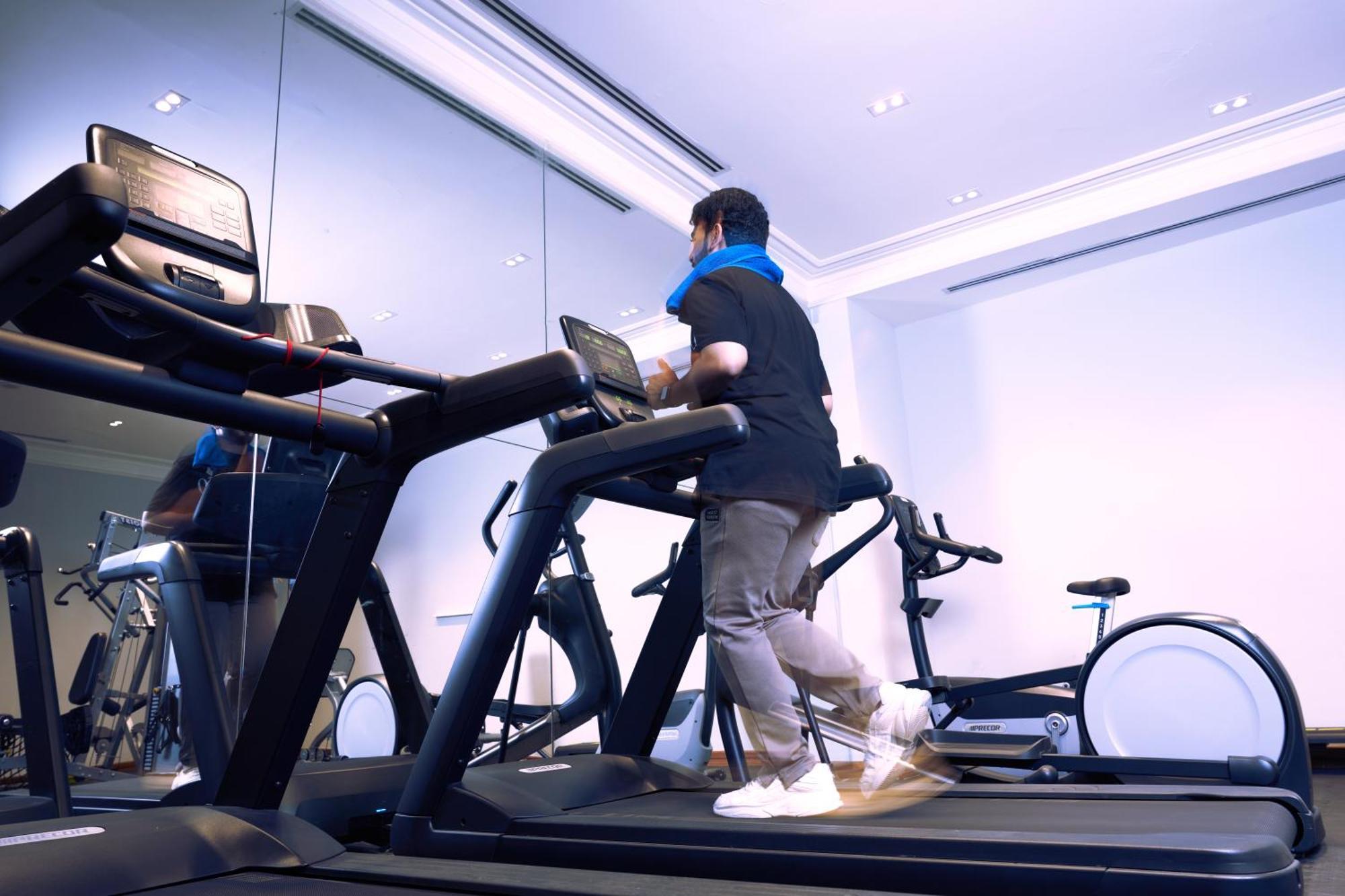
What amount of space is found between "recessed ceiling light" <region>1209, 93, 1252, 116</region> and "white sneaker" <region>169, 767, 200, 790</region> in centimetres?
469

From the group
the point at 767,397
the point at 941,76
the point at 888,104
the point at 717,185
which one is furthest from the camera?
the point at 717,185

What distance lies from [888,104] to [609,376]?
2438 mm

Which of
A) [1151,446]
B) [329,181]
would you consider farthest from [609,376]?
[1151,446]

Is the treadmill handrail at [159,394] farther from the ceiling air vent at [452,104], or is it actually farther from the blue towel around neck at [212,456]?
the ceiling air vent at [452,104]

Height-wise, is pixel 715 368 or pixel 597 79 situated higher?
pixel 597 79

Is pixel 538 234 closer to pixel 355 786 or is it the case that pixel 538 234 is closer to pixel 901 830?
pixel 355 786

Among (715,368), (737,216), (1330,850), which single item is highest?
(737,216)

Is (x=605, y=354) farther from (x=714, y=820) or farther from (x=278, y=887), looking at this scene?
(x=278, y=887)

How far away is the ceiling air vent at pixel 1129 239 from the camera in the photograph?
15.1ft

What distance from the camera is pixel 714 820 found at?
5.30 ft

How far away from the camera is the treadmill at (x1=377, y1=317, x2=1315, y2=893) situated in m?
1.18

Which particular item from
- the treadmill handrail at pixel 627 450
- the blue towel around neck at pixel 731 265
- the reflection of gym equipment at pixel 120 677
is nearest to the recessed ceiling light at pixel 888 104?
the blue towel around neck at pixel 731 265

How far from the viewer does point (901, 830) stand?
1396mm

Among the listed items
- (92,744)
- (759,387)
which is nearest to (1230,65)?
(759,387)
